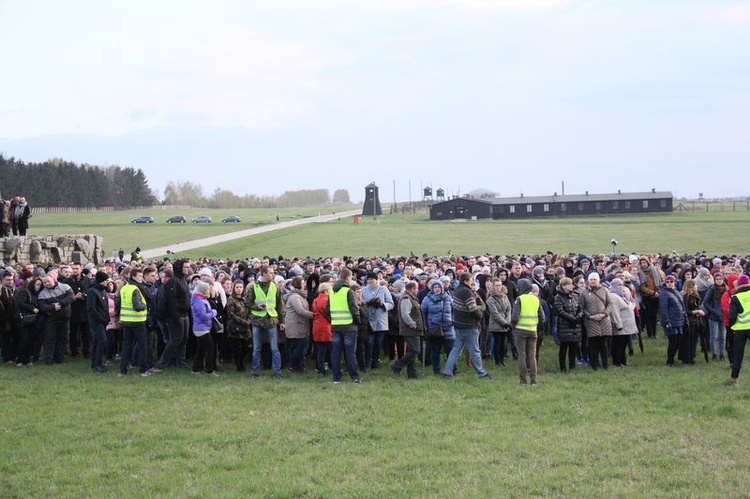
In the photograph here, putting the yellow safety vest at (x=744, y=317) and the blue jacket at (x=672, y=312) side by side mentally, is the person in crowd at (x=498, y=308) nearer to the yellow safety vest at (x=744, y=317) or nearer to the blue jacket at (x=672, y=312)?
the blue jacket at (x=672, y=312)

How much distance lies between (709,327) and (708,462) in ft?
22.5

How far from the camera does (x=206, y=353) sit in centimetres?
1272

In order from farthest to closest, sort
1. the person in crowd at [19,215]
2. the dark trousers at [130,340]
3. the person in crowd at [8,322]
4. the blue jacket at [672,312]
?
1. the person in crowd at [19,215]
2. the person in crowd at [8,322]
3. the blue jacket at [672,312]
4. the dark trousers at [130,340]

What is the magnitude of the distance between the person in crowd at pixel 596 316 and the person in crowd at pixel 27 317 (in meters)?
9.93

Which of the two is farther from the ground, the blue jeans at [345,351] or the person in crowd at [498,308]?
the person in crowd at [498,308]

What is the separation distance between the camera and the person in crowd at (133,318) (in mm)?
12461

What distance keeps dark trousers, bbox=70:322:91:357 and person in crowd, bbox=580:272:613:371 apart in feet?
31.4

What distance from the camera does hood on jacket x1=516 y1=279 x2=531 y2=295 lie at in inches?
541

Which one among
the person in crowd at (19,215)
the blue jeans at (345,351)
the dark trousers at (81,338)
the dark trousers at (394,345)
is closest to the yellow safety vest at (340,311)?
the blue jeans at (345,351)

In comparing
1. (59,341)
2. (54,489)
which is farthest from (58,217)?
(54,489)

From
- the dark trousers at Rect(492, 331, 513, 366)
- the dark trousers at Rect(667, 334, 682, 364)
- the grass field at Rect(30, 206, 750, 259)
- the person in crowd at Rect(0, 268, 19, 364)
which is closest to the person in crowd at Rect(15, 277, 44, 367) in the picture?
the person in crowd at Rect(0, 268, 19, 364)

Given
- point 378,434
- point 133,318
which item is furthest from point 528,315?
point 133,318

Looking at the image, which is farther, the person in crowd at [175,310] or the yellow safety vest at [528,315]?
the person in crowd at [175,310]

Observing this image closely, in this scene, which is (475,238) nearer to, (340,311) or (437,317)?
(437,317)
